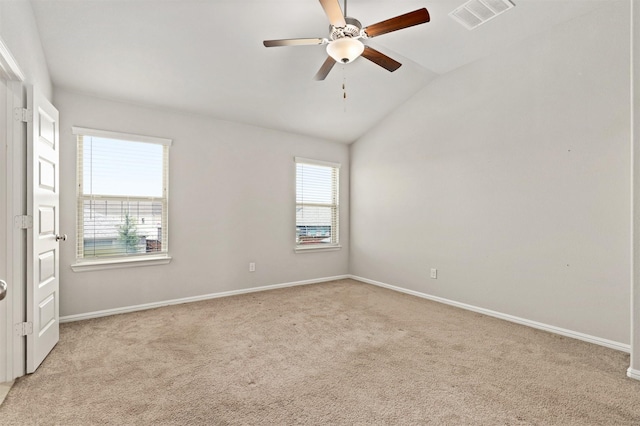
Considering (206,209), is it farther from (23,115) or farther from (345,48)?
(345,48)

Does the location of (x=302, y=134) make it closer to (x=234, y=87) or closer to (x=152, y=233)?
(x=234, y=87)

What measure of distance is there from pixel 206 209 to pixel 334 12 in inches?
115

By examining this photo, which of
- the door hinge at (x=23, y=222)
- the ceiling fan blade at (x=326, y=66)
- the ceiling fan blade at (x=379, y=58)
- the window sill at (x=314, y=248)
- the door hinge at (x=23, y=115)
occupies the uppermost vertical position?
the ceiling fan blade at (x=379, y=58)

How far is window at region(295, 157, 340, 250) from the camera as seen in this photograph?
16.8 ft

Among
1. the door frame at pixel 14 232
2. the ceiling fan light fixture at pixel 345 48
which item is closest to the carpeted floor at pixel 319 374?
the door frame at pixel 14 232

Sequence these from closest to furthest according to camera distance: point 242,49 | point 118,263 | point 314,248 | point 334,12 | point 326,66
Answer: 1. point 334,12
2. point 326,66
3. point 242,49
4. point 118,263
5. point 314,248

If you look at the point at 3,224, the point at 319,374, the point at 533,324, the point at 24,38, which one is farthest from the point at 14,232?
the point at 533,324

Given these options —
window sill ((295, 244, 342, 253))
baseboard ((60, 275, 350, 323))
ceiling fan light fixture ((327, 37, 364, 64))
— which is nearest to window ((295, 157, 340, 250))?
window sill ((295, 244, 342, 253))

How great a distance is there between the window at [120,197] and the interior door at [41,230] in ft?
2.43

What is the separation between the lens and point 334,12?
2.13 meters

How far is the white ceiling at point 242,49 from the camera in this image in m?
2.70

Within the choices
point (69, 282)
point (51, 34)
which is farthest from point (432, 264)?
point (51, 34)

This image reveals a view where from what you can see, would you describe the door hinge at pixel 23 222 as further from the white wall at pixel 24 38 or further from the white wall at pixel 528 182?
the white wall at pixel 528 182

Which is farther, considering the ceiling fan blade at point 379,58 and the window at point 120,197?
the window at point 120,197
